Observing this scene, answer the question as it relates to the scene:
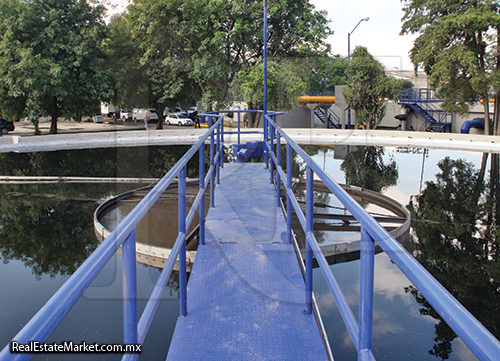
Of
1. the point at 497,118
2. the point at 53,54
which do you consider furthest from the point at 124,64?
the point at 497,118

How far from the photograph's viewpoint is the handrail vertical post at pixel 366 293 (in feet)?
5.38

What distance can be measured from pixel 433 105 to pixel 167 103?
1998cm

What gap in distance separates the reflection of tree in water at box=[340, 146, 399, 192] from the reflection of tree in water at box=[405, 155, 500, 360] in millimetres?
1424

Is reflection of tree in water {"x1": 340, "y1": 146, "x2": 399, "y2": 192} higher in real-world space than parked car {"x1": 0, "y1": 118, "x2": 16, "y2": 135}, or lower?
lower

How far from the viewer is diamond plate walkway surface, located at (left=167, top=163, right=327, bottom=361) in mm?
2549

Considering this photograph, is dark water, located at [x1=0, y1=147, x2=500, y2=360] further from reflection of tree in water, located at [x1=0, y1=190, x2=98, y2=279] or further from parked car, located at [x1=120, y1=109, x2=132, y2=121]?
parked car, located at [x1=120, y1=109, x2=132, y2=121]

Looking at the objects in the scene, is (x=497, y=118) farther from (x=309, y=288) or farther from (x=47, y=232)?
(x=309, y=288)

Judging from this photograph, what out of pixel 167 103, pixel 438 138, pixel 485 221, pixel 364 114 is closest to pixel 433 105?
pixel 364 114

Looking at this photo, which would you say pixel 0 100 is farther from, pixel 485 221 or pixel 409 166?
pixel 485 221

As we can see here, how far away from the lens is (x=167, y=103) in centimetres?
3328

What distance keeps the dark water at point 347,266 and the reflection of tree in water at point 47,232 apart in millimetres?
21

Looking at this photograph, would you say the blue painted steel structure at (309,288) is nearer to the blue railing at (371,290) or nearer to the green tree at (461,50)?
the blue railing at (371,290)

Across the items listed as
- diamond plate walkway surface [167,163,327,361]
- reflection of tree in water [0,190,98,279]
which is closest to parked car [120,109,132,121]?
reflection of tree in water [0,190,98,279]

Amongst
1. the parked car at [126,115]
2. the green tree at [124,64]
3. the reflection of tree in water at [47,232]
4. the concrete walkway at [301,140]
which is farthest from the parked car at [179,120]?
the reflection of tree in water at [47,232]
